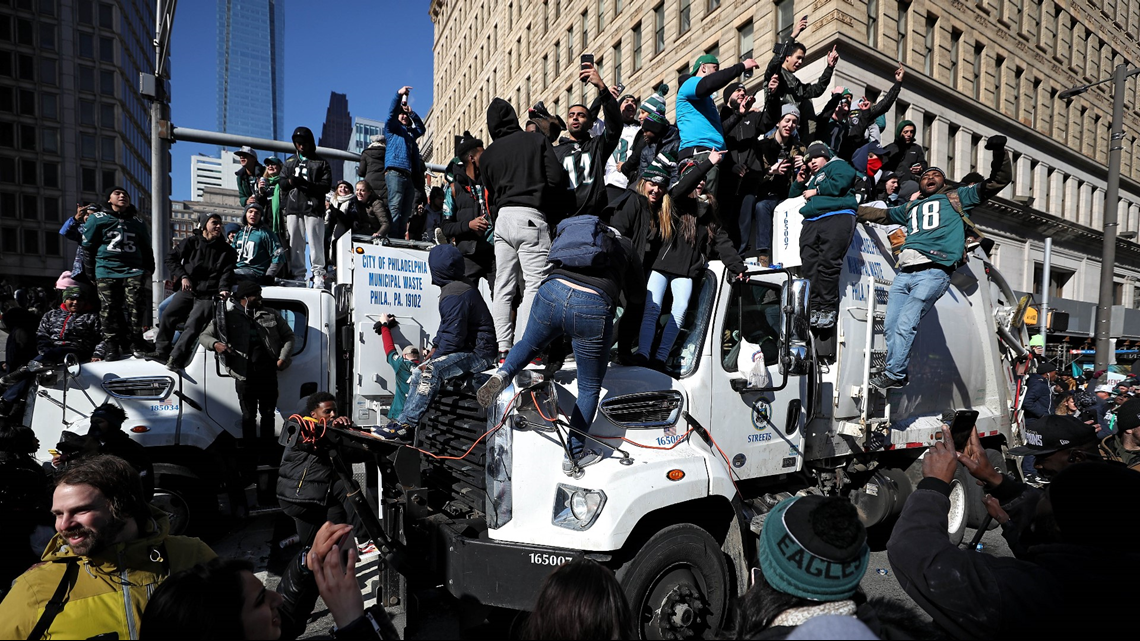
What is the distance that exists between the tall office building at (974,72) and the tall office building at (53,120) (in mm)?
41797

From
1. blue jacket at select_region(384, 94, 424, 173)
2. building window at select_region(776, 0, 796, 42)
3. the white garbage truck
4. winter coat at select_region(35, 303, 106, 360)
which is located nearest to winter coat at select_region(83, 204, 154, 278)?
winter coat at select_region(35, 303, 106, 360)

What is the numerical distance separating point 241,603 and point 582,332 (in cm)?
216

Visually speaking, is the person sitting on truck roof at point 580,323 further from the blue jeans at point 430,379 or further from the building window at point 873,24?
the building window at point 873,24

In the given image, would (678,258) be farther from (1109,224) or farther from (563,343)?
(1109,224)

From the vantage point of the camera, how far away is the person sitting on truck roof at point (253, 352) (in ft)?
19.8

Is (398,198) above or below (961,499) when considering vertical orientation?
above

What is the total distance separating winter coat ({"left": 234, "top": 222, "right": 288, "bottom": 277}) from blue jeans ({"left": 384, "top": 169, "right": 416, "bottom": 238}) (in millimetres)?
1741

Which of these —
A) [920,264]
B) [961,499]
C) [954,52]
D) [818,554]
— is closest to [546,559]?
[818,554]

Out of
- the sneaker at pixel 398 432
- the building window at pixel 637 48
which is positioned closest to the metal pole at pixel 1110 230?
the sneaker at pixel 398 432

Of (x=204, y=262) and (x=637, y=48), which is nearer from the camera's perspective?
(x=204, y=262)

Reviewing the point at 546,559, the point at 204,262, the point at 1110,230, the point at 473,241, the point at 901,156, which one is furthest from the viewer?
the point at 1110,230

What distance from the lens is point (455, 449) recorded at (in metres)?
4.01

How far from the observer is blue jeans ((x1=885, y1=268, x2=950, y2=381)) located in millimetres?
5465

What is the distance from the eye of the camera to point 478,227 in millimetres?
5305
